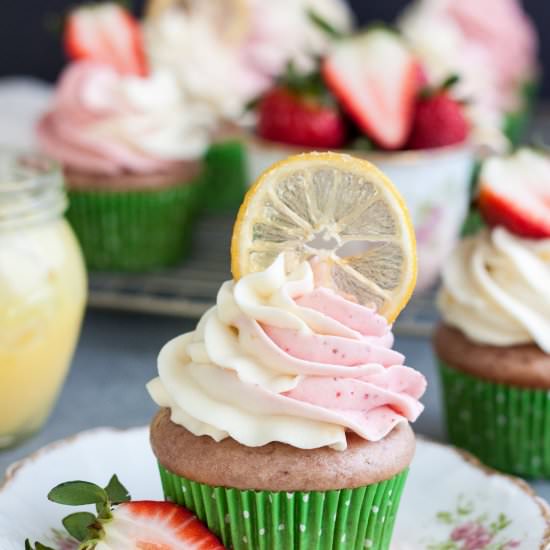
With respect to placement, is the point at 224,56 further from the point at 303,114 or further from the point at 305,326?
the point at 305,326

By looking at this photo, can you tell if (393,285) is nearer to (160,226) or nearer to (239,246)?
(239,246)

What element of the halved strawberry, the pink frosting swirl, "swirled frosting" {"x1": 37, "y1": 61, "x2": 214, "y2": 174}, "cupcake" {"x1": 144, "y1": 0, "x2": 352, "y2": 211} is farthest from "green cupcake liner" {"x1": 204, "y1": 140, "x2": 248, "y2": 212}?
the halved strawberry

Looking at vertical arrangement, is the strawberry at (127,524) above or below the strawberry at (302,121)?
below

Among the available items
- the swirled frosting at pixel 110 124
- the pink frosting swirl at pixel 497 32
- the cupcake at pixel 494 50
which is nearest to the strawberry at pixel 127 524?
the swirled frosting at pixel 110 124

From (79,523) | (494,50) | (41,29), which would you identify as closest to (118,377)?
(79,523)

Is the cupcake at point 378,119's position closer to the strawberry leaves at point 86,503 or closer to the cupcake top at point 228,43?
the cupcake top at point 228,43

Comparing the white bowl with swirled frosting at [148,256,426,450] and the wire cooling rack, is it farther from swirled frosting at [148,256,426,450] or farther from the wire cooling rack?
swirled frosting at [148,256,426,450]
